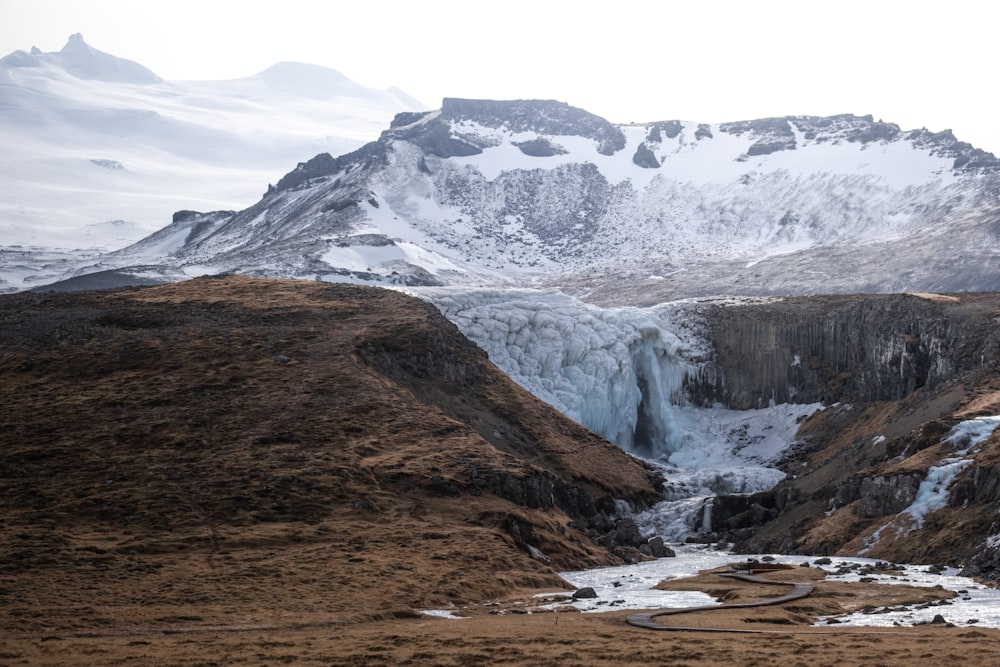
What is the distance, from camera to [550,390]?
86.2 m

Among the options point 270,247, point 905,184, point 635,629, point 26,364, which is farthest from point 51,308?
point 905,184

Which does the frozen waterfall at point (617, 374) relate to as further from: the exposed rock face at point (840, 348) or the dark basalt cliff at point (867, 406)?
the dark basalt cliff at point (867, 406)

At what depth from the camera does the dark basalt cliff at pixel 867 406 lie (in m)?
51.7

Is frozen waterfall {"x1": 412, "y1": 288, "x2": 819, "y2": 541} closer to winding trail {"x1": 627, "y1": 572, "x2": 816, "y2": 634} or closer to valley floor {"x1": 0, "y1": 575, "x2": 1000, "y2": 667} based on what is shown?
winding trail {"x1": 627, "y1": 572, "x2": 816, "y2": 634}

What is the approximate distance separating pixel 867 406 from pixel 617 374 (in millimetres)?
16962

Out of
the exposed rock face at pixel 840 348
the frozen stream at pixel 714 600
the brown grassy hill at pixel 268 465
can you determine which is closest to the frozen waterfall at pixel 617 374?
the exposed rock face at pixel 840 348

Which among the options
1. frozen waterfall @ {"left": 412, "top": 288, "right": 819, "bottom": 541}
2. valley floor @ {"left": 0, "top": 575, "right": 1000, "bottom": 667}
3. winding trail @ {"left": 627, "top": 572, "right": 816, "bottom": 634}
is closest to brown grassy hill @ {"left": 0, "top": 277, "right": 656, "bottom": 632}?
valley floor @ {"left": 0, "top": 575, "right": 1000, "bottom": 667}

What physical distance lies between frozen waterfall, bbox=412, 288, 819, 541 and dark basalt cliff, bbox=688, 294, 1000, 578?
6.55ft

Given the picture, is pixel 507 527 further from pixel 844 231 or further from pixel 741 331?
pixel 844 231

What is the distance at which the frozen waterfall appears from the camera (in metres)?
86.0

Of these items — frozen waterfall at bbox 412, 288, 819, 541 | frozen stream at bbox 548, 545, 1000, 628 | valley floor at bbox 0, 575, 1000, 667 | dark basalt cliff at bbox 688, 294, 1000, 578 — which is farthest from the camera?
frozen waterfall at bbox 412, 288, 819, 541

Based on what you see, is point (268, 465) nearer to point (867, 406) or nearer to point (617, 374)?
point (617, 374)

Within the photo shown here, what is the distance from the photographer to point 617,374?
292 feet

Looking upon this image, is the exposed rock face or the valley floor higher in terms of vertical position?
the exposed rock face
